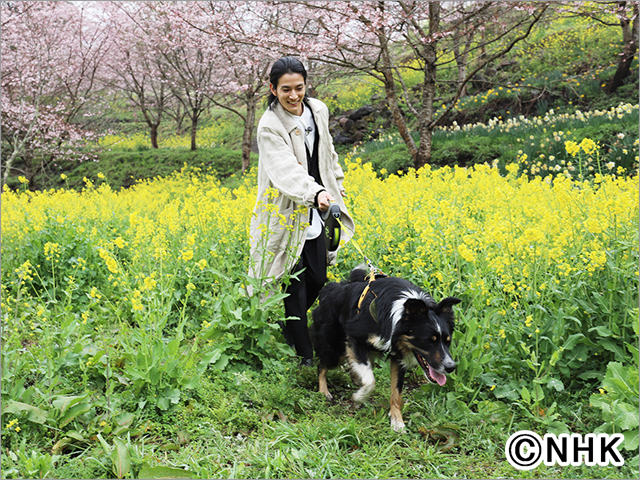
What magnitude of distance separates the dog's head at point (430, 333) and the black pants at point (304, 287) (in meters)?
1.03

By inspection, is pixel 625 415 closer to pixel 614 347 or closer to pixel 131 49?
pixel 614 347

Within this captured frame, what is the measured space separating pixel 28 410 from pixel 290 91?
2311 mm

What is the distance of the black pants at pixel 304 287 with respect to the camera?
333cm

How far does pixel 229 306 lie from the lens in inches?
124

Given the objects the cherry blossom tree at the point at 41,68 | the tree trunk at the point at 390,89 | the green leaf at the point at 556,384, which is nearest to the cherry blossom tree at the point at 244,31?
the tree trunk at the point at 390,89

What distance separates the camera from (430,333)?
2.38 meters

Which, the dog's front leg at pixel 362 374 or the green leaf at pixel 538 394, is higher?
the dog's front leg at pixel 362 374

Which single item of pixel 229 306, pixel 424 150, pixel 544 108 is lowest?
pixel 229 306

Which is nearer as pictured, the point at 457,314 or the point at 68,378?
the point at 68,378

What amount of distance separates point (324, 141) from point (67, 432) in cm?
231

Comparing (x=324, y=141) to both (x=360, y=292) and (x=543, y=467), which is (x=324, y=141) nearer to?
(x=360, y=292)

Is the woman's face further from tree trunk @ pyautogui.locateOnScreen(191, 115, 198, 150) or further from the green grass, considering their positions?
tree trunk @ pyautogui.locateOnScreen(191, 115, 198, 150)

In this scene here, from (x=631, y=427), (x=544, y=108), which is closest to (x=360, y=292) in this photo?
(x=631, y=427)

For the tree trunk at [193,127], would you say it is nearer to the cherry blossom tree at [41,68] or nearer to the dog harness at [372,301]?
the cherry blossom tree at [41,68]
